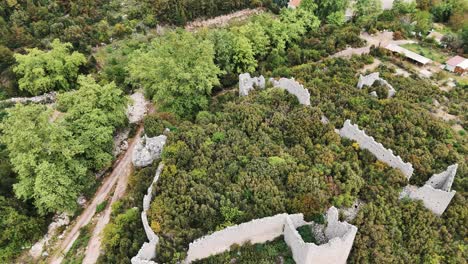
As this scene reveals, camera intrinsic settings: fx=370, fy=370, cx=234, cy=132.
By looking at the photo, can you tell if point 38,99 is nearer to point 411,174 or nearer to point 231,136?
point 231,136

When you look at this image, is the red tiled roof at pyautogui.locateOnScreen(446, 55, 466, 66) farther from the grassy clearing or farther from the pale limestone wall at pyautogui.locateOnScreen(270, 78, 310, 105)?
the pale limestone wall at pyautogui.locateOnScreen(270, 78, 310, 105)

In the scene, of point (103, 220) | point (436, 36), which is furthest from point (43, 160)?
point (436, 36)

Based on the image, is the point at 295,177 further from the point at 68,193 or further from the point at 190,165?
the point at 68,193

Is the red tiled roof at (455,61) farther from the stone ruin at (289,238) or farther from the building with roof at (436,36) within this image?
the stone ruin at (289,238)

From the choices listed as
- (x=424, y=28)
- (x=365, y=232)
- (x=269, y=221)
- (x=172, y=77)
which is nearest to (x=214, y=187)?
(x=269, y=221)

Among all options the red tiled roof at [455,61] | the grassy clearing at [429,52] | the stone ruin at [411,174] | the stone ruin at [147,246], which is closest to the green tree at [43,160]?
the stone ruin at [147,246]

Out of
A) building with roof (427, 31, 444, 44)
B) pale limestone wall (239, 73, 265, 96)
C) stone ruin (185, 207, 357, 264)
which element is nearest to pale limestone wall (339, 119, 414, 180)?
stone ruin (185, 207, 357, 264)
